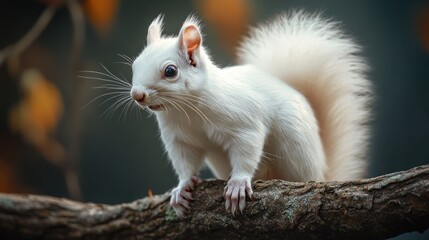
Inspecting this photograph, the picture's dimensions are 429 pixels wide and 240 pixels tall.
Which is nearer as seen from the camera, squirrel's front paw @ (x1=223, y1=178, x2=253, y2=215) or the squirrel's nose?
the squirrel's nose

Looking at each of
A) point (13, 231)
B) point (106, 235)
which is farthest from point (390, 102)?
point (13, 231)

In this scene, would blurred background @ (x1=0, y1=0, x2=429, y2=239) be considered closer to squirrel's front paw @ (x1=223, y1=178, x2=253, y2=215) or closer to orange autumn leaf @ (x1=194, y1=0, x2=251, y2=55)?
orange autumn leaf @ (x1=194, y1=0, x2=251, y2=55)

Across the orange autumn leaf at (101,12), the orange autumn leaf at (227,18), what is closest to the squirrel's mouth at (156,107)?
the orange autumn leaf at (227,18)

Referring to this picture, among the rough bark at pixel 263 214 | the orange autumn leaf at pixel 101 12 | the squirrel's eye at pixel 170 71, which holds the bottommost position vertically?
the rough bark at pixel 263 214

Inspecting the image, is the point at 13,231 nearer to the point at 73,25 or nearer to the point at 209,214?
the point at 209,214

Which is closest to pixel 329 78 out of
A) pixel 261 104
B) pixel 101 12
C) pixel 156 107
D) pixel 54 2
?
pixel 261 104

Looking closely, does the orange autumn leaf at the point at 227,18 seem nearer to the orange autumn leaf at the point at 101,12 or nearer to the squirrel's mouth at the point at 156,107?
the orange autumn leaf at the point at 101,12

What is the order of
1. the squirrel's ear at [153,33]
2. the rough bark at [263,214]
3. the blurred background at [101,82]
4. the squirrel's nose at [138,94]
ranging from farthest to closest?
the blurred background at [101,82]
the squirrel's ear at [153,33]
the squirrel's nose at [138,94]
the rough bark at [263,214]

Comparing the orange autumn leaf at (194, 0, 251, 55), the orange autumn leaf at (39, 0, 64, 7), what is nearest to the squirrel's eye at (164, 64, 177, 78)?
the orange autumn leaf at (194, 0, 251, 55)
